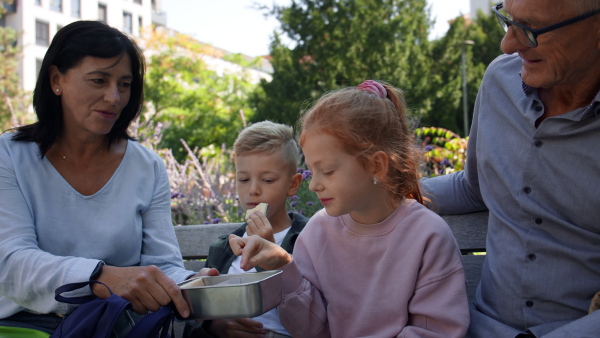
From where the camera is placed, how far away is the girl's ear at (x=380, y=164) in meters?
2.20

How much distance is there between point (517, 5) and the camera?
2027 mm

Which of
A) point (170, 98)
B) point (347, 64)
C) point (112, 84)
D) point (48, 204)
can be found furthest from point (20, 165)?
point (170, 98)

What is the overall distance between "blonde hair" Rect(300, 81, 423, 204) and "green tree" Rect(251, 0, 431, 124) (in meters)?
16.7

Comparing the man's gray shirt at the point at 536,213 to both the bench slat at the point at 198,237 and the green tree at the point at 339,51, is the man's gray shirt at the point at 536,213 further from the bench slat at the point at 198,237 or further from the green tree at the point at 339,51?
the green tree at the point at 339,51

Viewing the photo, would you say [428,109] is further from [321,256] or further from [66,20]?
[66,20]

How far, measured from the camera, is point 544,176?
210 centimetres

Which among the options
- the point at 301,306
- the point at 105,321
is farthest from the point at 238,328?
the point at 105,321

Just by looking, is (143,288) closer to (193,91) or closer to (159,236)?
(159,236)

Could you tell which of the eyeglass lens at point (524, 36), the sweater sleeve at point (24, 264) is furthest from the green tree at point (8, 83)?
the eyeglass lens at point (524, 36)

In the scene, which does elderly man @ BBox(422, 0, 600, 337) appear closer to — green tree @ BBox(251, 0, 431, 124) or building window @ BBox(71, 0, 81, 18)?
green tree @ BBox(251, 0, 431, 124)

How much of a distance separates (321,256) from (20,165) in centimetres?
128

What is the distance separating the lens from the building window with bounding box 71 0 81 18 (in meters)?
44.8

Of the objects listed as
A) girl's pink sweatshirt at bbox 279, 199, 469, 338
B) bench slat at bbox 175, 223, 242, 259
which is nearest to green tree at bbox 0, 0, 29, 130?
bench slat at bbox 175, 223, 242, 259

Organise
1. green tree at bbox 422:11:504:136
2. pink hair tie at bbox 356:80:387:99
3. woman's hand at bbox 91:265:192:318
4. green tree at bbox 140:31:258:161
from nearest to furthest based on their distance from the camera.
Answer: woman's hand at bbox 91:265:192:318, pink hair tie at bbox 356:80:387:99, green tree at bbox 422:11:504:136, green tree at bbox 140:31:258:161
